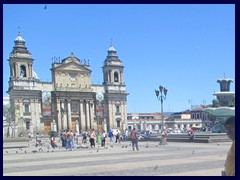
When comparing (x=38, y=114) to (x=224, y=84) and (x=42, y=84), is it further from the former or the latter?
(x=224, y=84)

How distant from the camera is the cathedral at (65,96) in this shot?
7012cm

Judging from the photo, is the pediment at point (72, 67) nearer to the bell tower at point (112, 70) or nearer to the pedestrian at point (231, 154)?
the bell tower at point (112, 70)

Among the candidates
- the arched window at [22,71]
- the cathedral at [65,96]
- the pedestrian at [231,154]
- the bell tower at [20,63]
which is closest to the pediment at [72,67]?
the cathedral at [65,96]

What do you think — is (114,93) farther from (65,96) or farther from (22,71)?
(22,71)

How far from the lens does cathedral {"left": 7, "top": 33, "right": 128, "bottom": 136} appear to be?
70125 mm

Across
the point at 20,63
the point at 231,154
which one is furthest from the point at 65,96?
the point at 231,154

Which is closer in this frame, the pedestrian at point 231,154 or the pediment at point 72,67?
the pedestrian at point 231,154

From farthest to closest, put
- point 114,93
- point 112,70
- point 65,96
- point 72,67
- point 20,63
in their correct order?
point 112,70
point 114,93
point 72,67
point 65,96
point 20,63

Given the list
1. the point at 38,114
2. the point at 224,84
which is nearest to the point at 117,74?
the point at 38,114

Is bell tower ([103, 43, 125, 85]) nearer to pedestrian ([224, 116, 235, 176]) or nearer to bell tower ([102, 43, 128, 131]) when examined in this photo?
bell tower ([102, 43, 128, 131])

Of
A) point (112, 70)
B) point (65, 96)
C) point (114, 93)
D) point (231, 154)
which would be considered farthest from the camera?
point (112, 70)

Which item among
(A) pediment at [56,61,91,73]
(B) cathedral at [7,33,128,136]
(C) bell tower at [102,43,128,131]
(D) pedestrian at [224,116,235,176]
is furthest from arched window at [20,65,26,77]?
(D) pedestrian at [224,116,235,176]

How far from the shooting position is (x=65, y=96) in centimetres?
7350
